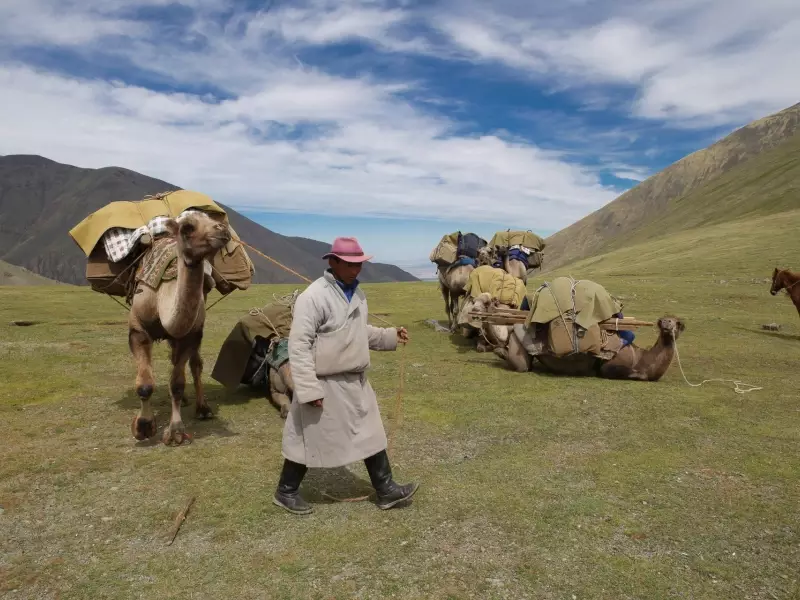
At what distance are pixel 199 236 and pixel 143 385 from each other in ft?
7.29

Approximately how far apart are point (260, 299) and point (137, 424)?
841 inches

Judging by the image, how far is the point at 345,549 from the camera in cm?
475

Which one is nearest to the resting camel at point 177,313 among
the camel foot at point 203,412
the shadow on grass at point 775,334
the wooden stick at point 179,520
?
the camel foot at point 203,412

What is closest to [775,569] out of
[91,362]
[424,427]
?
[424,427]

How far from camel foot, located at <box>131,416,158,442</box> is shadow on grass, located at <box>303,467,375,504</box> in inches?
86.3

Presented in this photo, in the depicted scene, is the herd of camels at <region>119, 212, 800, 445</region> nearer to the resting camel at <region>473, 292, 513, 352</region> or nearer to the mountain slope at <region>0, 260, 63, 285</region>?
the resting camel at <region>473, 292, 513, 352</region>

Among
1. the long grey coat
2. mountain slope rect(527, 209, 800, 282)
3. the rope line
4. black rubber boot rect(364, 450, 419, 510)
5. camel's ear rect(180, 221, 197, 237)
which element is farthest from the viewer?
mountain slope rect(527, 209, 800, 282)

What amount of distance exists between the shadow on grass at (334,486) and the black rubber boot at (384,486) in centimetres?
28

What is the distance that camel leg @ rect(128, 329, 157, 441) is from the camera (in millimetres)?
7168

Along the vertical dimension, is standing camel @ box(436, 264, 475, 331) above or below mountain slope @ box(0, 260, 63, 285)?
above

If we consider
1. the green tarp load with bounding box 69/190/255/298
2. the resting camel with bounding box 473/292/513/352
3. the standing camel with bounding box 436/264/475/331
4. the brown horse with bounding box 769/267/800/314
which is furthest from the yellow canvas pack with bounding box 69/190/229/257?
the brown horse with bounding box 769/267/800/314

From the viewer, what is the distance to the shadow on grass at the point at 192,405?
25.9ft

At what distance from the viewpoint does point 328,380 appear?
5348 millimetres

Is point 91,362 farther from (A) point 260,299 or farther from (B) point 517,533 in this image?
(A) point 260,299
